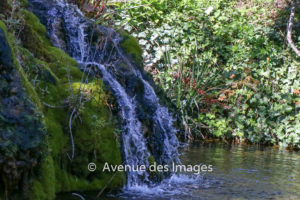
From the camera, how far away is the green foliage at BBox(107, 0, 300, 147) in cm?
905

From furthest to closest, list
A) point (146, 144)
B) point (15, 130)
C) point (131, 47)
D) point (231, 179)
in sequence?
point (131, 47)
point (231, 179)
point (146, 144)
point (15, 130)

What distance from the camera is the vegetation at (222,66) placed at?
9.05 meters

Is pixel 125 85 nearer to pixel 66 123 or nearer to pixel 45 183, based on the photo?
pixel 66 123

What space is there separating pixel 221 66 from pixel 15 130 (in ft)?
25.2

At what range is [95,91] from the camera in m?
4.52

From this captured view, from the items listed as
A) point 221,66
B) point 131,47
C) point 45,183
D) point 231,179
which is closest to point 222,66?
point 221,66

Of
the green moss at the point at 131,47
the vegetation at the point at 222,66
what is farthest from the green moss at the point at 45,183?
the vegetation at the point at 222,66

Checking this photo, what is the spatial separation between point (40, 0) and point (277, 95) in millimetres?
5535

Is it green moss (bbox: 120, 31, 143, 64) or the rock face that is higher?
green moss (bbox: 120, 31, 143, 64)

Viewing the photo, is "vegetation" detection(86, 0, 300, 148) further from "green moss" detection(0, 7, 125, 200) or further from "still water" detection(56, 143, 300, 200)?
"green moss" detection(0, 7, 125, 200)

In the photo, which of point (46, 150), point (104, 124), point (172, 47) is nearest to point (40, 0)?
point (104, 124)

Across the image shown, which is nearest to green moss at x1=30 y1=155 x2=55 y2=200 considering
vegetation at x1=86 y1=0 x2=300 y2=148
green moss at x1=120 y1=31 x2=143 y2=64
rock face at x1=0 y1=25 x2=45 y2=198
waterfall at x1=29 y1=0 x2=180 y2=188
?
rock face at x1=0 y1=25 x2=45 y2=198

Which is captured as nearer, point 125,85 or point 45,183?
point 45,183

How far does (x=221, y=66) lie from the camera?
1017cm
